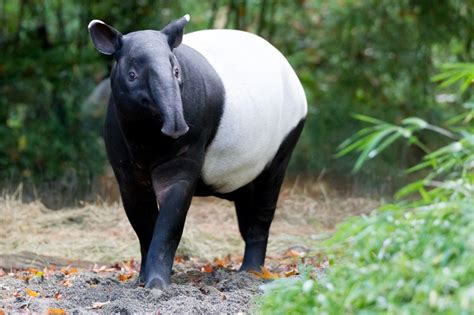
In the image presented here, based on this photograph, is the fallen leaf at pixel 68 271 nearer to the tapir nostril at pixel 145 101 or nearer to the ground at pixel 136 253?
the ground at pixel 136 253

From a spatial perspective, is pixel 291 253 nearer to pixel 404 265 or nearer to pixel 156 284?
pixel 156 284

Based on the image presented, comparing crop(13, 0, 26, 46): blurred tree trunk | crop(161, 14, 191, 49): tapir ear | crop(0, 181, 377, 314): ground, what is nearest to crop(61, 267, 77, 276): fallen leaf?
crop(0, 181, 377, 314): ground

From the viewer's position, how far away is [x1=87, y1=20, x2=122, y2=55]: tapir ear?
5.40 m

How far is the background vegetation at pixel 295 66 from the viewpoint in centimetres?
1091

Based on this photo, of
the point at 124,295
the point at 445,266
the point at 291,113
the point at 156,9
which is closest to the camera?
the point at 445,266

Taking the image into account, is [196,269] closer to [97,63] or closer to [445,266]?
Result: [445,266]

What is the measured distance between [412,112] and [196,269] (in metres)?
5.98

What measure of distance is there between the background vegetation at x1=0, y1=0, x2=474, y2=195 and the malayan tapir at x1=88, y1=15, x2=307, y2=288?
4.03 metres

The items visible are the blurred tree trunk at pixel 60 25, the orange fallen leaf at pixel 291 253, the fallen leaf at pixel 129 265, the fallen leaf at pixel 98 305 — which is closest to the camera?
the fallen leaf at pixel 98 305

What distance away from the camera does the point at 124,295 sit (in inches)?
202

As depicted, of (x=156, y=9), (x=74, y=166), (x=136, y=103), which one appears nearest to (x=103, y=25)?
(x=136, y=103)

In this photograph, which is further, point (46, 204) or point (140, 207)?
point (46, 204)

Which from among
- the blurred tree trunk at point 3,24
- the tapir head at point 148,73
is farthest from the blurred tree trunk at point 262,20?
the tapir head at point 148,73

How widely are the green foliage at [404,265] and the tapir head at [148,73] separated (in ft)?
4.75
